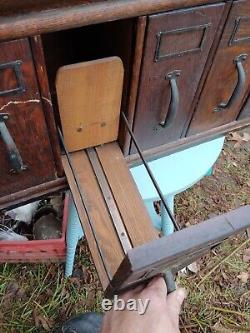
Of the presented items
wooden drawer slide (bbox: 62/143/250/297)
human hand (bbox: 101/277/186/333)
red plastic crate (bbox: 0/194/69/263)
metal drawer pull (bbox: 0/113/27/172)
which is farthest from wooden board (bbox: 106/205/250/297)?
red plastic crate (bbox: 0/194/69/263)

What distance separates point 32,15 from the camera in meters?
0.55

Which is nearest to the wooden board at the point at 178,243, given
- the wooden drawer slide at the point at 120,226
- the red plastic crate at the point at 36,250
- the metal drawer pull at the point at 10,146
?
the wooden drawer slide at the point at 120,226

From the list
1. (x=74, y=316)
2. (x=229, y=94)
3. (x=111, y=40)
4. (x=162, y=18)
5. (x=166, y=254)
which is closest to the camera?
(x=166, y=254)

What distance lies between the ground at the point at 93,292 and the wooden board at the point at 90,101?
75 cm

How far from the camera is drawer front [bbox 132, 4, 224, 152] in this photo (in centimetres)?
69

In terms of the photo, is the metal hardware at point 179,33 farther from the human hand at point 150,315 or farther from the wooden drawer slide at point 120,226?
the human hand at point 150,315

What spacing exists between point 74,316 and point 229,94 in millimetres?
978

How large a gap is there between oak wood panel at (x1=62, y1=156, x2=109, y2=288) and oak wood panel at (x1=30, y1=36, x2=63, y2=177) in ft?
0.10

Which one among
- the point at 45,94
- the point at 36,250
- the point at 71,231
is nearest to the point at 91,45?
the point at 45,94

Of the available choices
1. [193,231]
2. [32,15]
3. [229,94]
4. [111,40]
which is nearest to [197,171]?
[229,94]

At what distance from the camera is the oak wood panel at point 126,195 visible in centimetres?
78

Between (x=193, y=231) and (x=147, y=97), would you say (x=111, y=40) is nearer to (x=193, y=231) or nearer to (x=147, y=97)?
(x=147, y=97)

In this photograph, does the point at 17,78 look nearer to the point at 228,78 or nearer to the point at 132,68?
the point at 132,68

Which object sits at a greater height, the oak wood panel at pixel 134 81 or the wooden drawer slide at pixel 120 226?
the oak wood panel at pixel 134 81
